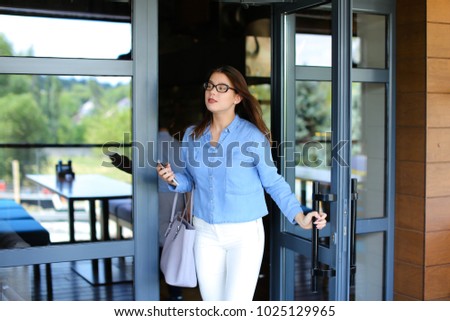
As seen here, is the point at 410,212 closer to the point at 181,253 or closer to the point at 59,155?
the point at 181,253

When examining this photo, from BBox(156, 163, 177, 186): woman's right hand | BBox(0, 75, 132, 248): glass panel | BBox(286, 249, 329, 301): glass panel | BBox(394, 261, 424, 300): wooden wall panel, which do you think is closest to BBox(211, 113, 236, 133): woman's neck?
BBox(156, 163, 177, 186): woman's right hand

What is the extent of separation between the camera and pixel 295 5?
3.01 meters

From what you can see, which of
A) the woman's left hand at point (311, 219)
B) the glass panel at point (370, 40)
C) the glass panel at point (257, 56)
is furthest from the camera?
the glass panel at point (257, 56)

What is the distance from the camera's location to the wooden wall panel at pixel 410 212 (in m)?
3.38

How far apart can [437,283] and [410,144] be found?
0.80 metres

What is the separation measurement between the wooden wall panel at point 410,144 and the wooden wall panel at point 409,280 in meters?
0.62

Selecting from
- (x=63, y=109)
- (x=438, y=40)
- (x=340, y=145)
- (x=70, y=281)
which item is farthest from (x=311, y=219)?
(x=63, y=109)

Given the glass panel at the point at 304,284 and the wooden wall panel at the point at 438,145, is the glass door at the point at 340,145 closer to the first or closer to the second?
the glass panel at the point at 304,284

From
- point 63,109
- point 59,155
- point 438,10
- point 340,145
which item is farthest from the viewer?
point 63,109

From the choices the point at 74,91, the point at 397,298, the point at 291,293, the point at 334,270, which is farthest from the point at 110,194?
the point at 74,91

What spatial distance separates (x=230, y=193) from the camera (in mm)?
2641

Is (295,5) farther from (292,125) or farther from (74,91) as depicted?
(74,91)

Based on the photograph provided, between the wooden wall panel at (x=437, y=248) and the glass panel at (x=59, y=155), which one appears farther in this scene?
the glass panel at (x=59, y=155)

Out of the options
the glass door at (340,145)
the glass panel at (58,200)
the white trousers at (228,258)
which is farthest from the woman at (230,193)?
the glass panel at (58,200)
